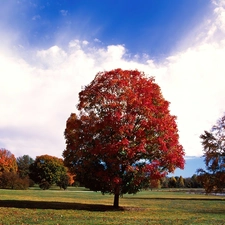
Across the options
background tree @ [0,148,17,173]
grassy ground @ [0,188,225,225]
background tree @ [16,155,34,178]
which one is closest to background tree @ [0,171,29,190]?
background tree @ [0,148,17,173]

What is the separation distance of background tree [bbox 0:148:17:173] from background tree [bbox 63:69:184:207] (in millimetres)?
75936

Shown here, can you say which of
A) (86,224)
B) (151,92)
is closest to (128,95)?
(151,92)

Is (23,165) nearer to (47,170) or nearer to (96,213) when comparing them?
(47,170)

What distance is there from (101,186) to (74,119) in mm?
7175

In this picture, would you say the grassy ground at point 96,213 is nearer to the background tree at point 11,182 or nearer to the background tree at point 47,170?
the background tree at point 11,182

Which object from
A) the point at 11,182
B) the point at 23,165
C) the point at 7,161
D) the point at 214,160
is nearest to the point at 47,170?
the point at 7,161

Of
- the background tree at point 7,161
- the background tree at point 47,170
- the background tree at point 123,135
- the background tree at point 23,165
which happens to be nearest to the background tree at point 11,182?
the background tree at point 7,161

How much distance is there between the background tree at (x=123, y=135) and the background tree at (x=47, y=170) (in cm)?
7662

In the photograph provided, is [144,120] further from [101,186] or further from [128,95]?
[101,186]

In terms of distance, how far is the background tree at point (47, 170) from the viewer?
105956mm

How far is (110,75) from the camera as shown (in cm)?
3175

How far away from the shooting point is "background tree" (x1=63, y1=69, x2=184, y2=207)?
29.3 meters

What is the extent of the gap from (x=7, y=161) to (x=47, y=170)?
13.4 meters

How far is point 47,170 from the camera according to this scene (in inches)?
4190
